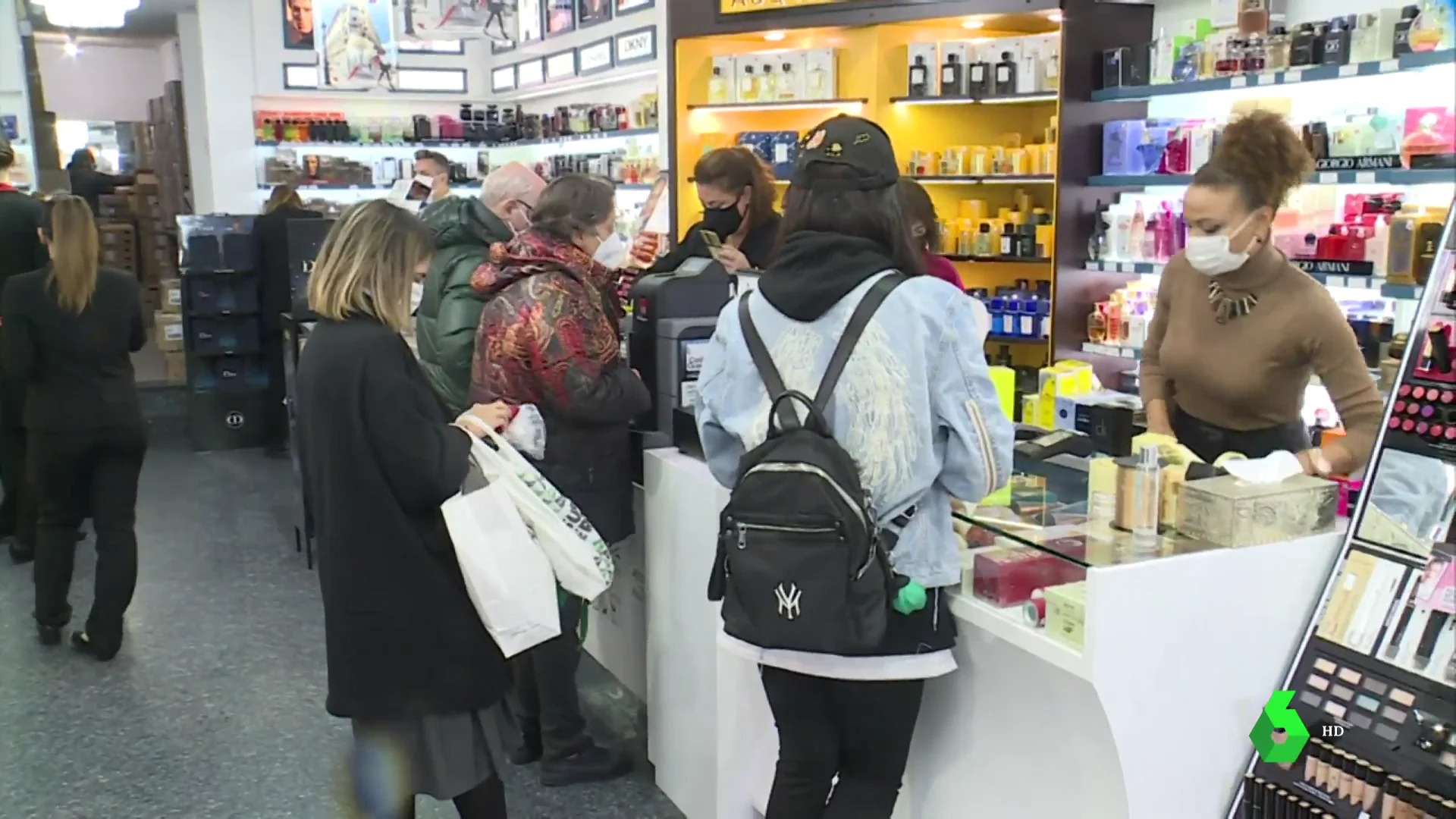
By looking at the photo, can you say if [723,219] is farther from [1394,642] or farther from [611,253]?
[1394,642]

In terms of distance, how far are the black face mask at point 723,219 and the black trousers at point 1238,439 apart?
168 centimetres

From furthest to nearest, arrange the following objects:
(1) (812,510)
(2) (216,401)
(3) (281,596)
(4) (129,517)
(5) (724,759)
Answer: (2) (216,401) → (3) (281,596) → (4) (129,517) → (5) (724,759) → (1) (812,510)

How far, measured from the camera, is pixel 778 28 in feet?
19.1

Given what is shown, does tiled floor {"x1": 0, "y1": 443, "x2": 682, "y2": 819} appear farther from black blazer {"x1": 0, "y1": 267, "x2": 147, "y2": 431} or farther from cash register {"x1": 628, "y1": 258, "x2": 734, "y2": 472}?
cash register {"x1": 628, "y1": 258, "x2": 734, "y2": 472}

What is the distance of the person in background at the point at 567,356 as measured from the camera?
3.01 meters

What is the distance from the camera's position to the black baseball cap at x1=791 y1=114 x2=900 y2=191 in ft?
6.57

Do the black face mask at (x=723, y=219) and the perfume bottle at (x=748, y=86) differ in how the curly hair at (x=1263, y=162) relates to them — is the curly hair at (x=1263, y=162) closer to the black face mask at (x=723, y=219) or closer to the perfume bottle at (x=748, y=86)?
the black face mask at (x=723, y=219)

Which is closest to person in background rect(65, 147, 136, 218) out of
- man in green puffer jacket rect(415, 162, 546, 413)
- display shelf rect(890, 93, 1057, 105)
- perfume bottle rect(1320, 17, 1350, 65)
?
display shelf rect(890, 93, 1057, 105)

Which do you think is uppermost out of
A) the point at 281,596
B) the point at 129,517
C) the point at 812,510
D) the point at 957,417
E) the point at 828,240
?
the point at 828,240

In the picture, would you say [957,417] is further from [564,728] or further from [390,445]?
[564,728]

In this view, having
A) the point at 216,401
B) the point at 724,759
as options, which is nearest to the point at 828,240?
the point at 724,759

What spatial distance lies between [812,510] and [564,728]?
176cm

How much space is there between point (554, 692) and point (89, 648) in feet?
6.86

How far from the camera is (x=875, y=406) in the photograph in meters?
1.99
